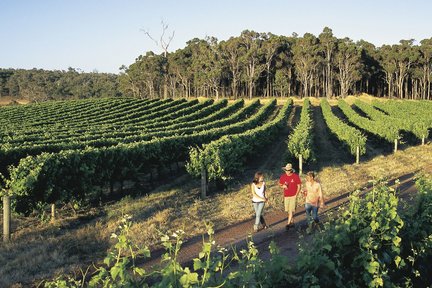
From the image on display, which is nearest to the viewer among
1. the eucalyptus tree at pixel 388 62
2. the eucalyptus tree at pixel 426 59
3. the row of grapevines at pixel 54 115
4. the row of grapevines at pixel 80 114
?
the row of grapevines at pixel 54 115

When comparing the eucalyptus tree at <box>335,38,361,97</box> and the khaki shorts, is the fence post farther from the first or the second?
the eucalyptus tree at <box>335,38,361,97</box>

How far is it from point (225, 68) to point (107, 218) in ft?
255

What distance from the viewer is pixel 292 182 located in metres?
11.6

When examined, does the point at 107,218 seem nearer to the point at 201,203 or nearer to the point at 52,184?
the point at 52,184

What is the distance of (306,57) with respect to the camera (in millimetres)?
82250

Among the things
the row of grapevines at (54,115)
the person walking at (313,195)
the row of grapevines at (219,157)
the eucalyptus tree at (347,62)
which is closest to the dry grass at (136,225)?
the row of grapevines at (219,157)

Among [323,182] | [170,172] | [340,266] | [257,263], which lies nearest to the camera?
[257,263]

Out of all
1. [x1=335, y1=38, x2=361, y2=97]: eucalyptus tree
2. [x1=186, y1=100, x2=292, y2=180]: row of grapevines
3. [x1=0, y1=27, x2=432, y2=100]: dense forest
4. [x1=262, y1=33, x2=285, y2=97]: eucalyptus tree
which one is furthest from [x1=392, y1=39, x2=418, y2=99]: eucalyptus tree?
[x1=186, y1=100, x2=292, y2=180]: row of grapevines

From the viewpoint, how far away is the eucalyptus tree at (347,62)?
80375 millimetres

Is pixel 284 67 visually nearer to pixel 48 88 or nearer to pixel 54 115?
pixel 54 115

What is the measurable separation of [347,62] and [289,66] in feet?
40.4

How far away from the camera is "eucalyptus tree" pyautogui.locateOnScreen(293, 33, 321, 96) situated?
81.1 metres

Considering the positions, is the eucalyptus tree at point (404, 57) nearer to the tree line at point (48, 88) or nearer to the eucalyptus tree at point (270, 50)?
the eucalyptus tree at point (270, 50)

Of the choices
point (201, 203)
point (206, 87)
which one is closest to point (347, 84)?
point (206, 87)
